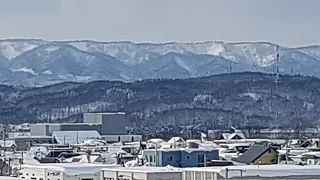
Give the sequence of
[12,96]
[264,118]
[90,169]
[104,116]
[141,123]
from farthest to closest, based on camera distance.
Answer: [12,96]
[264,118]
[141,123]
[104,116]
[90,169]

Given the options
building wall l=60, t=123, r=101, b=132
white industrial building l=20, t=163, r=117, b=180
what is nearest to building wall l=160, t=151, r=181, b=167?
white industrial building l=20, t=163, r=117, b=180

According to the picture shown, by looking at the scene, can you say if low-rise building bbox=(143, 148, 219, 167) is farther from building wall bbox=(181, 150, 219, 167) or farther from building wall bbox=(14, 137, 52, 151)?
building wall bbox=(14, 137, 52, 151)

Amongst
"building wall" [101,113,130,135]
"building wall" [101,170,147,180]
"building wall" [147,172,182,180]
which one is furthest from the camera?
"building wall" [101,113,130,135]

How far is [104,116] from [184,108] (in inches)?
1578

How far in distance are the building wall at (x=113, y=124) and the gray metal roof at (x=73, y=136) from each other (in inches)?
138

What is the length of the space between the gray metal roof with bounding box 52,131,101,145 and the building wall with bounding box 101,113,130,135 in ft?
11.5

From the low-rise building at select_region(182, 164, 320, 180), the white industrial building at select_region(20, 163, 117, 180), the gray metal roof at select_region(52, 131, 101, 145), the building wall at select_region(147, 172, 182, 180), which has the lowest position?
the gray metal roof at select_region(52, 131, 101, 145)

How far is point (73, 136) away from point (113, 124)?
7664 millimetres

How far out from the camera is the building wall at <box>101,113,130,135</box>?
210ft

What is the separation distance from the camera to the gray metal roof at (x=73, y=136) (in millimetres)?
56044

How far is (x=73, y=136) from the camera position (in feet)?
191

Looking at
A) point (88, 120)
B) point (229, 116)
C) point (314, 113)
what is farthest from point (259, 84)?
point (88, 120)

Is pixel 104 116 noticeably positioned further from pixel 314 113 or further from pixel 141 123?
pixel 314 113

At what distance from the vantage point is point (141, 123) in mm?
95000
